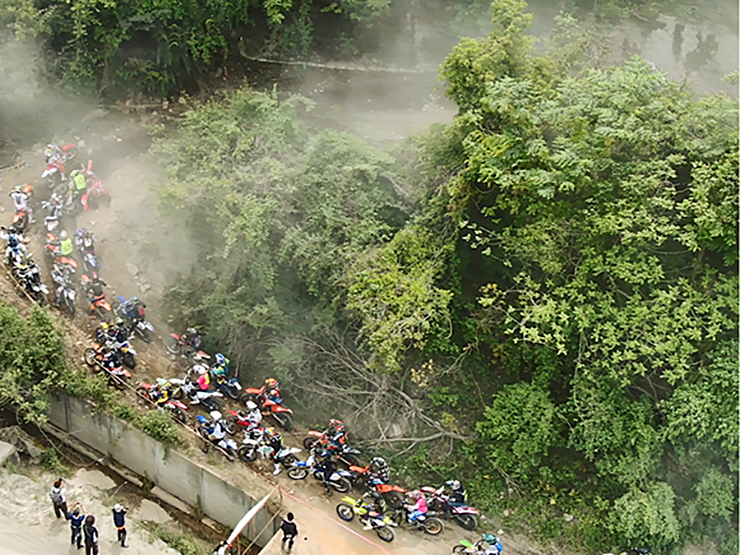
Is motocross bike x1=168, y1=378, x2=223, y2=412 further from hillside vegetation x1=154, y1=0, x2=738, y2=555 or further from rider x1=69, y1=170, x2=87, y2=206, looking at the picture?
rider x1=69, y1=170, x2=87, y2=206

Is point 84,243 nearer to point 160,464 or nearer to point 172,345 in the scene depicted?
point 172,345

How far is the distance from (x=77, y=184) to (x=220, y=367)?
22.0 feet

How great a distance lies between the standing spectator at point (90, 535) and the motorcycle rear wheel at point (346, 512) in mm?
4068

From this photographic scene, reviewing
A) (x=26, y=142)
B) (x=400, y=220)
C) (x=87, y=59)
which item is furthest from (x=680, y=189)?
(x=26, y=142)

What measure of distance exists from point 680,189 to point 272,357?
8463 mm

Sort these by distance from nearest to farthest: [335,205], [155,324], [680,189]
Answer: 1. [680,189]
2. [335,205]
3. [155,324]

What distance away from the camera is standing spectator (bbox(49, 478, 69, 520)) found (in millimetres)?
12641

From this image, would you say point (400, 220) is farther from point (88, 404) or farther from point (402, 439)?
point (88, 404)

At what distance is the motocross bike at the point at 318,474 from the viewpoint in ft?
45.0

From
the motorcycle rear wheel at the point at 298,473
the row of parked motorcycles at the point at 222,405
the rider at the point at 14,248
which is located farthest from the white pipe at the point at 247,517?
the rider at the point at 14,248

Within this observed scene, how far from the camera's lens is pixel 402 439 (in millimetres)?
14289

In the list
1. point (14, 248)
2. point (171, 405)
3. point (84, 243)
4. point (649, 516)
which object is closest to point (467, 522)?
point (649, 516)

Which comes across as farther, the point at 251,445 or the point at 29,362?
the point at 251,445

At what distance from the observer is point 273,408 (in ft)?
48.6
